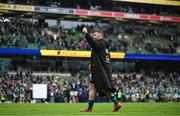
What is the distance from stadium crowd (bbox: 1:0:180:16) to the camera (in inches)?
1791

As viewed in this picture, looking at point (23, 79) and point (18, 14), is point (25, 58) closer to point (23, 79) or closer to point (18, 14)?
point (18, 14)

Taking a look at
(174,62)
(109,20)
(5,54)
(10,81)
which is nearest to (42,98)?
(10,81)

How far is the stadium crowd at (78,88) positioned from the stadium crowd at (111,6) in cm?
886

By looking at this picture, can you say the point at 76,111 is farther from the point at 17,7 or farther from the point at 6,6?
the point at 17,7

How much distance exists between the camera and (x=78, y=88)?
112 feet

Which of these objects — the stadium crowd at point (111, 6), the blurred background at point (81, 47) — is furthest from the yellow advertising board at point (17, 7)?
the stadium crowd at point (111, 6)

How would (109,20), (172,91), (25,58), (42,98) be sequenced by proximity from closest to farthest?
(42,98) < (172,91) < (25,58) < (109,20)

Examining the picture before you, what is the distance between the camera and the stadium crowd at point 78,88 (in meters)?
31.9

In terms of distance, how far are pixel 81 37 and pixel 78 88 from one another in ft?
33.5

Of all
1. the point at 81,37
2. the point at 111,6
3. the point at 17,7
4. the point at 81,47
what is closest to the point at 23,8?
the point at 17,7

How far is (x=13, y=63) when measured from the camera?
41.7 m

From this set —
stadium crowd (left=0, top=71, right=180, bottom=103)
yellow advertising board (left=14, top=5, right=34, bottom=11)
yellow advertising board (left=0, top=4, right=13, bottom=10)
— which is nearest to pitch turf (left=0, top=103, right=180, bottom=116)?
stadium crowd (left=0, top=71, right=180, bottom=103)

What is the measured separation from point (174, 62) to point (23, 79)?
21789mm

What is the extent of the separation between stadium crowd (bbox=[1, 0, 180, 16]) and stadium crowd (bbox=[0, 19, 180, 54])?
1740 millimetres
